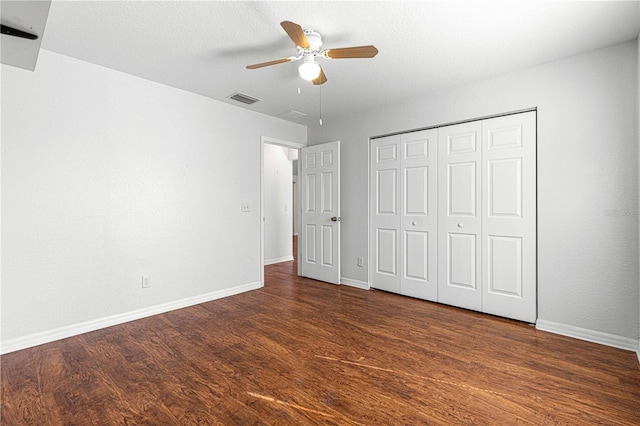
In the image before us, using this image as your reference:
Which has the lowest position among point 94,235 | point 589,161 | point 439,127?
point 94,235

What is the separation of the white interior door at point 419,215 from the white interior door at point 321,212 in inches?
39.2

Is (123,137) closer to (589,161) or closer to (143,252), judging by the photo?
(143,252)

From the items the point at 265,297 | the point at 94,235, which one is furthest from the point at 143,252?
the point at 265,297

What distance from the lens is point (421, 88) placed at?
3531 mm

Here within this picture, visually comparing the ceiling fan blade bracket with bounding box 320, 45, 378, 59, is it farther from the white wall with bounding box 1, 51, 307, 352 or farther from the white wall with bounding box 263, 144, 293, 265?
the white wall with bounding box 263, 144, 293, 265

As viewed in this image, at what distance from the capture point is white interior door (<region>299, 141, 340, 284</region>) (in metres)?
4.55

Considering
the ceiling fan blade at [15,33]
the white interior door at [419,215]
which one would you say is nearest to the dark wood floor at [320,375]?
the white interior door at [419,215]

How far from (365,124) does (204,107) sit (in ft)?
6.99

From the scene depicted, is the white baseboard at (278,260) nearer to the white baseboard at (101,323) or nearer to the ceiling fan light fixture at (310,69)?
the white baseboard at (101,323)

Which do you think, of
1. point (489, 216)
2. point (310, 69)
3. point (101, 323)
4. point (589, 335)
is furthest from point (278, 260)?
point (589, 335)

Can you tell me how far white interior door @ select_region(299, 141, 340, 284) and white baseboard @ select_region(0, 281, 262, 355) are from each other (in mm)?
1263

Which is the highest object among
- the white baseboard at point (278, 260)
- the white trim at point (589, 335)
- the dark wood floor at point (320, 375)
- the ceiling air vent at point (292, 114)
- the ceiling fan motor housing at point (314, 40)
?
the ceiling air vent at point (292, 114)

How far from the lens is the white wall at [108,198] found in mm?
2559

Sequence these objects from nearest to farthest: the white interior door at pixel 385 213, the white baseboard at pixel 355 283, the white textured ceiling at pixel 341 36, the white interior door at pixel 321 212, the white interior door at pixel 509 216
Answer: the white textured ceiling at pixel 341 36 → the white interior door at pixel 509 216 → the white interior door at pixel 385 213 → the white baseboard at pixel 355 283 → the white interior door at pixel 321 212
